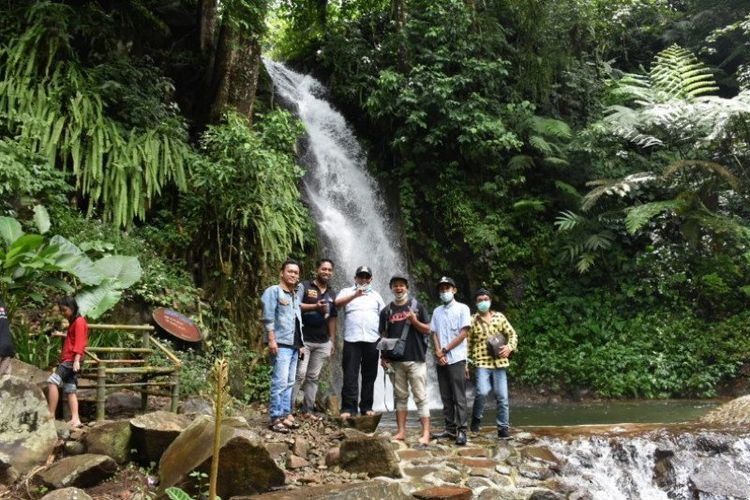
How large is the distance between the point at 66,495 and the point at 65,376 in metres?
1.76

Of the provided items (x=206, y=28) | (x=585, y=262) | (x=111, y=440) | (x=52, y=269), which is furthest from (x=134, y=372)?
(x=585, y=262)

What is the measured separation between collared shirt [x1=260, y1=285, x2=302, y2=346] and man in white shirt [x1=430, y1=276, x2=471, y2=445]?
1.51m

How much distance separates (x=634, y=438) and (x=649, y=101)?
9.29 meters

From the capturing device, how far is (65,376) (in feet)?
17.6

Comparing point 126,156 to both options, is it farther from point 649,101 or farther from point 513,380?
point 649,101

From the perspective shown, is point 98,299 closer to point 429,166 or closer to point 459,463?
point 459,463

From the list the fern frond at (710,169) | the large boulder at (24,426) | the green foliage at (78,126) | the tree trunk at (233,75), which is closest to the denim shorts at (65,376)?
the large boulder at (24,426)

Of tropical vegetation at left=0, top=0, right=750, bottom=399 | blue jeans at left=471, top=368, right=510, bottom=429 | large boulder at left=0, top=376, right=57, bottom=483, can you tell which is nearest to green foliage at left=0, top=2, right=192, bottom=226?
tropical vegetation at left=0, top=0, right=750, bottom=399

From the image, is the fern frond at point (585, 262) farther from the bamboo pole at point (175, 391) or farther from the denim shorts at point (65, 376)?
the denim shorts at point (65, 376)

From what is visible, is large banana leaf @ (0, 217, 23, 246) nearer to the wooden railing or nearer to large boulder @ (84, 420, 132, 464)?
the wooden railing

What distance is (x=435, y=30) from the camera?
13891 millimetres

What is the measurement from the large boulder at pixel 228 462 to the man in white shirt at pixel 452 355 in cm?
232

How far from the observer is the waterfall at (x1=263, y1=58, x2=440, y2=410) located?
11.8 m

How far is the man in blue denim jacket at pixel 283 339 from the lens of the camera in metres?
5.91
